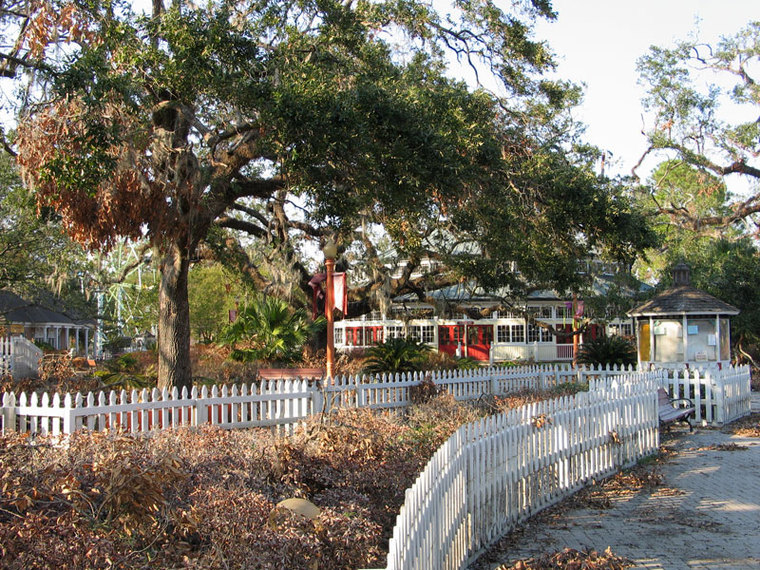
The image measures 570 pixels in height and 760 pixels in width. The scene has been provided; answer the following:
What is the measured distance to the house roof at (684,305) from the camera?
17.7m

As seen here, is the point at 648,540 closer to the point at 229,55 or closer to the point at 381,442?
the point at 381,442

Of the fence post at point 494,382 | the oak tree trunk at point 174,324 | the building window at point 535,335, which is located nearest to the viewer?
the oak tree trunk at point 174,324

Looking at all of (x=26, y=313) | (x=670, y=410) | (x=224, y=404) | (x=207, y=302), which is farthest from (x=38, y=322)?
(x=670, y=410)

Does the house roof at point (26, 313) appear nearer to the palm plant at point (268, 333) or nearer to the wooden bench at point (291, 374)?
the palm plant at point (268, 333)

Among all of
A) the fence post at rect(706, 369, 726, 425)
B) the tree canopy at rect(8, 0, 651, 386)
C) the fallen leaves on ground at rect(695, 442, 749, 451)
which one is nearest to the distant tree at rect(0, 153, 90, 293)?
the tree canopy at rect(8, 0, 651, 386)

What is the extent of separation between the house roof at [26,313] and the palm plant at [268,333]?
795 inches

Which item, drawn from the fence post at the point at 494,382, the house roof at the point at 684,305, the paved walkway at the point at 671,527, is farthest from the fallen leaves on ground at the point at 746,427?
the fence post at the point at 494,382

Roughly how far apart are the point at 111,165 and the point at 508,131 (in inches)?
387

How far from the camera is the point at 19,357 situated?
68.5ft

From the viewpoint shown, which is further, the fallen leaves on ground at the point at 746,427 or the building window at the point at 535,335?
the building window at the point at 535,335

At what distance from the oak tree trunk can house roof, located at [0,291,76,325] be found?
2752cm

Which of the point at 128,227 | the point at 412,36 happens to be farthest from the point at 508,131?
the point at 128,227

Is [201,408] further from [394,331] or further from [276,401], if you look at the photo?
[394,331]

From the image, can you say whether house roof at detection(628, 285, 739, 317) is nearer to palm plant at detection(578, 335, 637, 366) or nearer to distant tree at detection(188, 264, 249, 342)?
palm plant at detection(578, 335, 637, 366)
